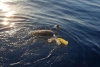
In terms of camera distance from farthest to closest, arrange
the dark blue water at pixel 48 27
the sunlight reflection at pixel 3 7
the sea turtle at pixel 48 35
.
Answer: the sunlight reflection at pixel 3 7
the sea turtle at pixel 48 35
the dark blue water at pixel 48 27

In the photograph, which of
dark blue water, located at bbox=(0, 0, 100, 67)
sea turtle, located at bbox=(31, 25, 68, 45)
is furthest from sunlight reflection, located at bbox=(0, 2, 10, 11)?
sea turtle, located at bbox=(31, 25, 68, 45)

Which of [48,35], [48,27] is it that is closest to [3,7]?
[48,27]

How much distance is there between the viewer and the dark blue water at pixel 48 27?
382 inches

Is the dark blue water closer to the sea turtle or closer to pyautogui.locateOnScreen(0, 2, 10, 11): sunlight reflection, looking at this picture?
pyautogui.locateOnScreen(0, 2, 10, 11): sunlight reflection

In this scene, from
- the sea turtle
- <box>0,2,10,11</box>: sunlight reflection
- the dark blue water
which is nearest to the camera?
the dark blue water

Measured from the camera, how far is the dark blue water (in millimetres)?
9692

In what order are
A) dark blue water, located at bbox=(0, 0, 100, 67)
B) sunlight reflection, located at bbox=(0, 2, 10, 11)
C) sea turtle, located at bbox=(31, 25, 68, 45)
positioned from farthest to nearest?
sunlight reflection, located at bbox=(0, 2, 10, 11) < sea turtle, located at bbox=(31, 25, 68, 45) < dark blue water, located at bbox=(0, 0, 100, 67)

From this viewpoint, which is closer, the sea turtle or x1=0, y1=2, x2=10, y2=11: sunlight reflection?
the sea turtle

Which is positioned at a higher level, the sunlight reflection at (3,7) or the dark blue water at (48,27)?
the sunlight reflection at (3,7)

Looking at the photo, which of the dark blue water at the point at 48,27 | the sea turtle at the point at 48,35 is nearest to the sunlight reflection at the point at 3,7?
the dark blue water at the point at 48,27

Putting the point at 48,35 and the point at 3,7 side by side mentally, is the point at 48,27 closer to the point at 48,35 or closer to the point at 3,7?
the point at 48,35

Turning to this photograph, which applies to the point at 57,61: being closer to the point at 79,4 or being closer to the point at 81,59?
the point at 81,59

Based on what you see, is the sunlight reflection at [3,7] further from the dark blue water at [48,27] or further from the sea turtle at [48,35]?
the sea turtle at [48,35]

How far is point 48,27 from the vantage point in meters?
13.2
